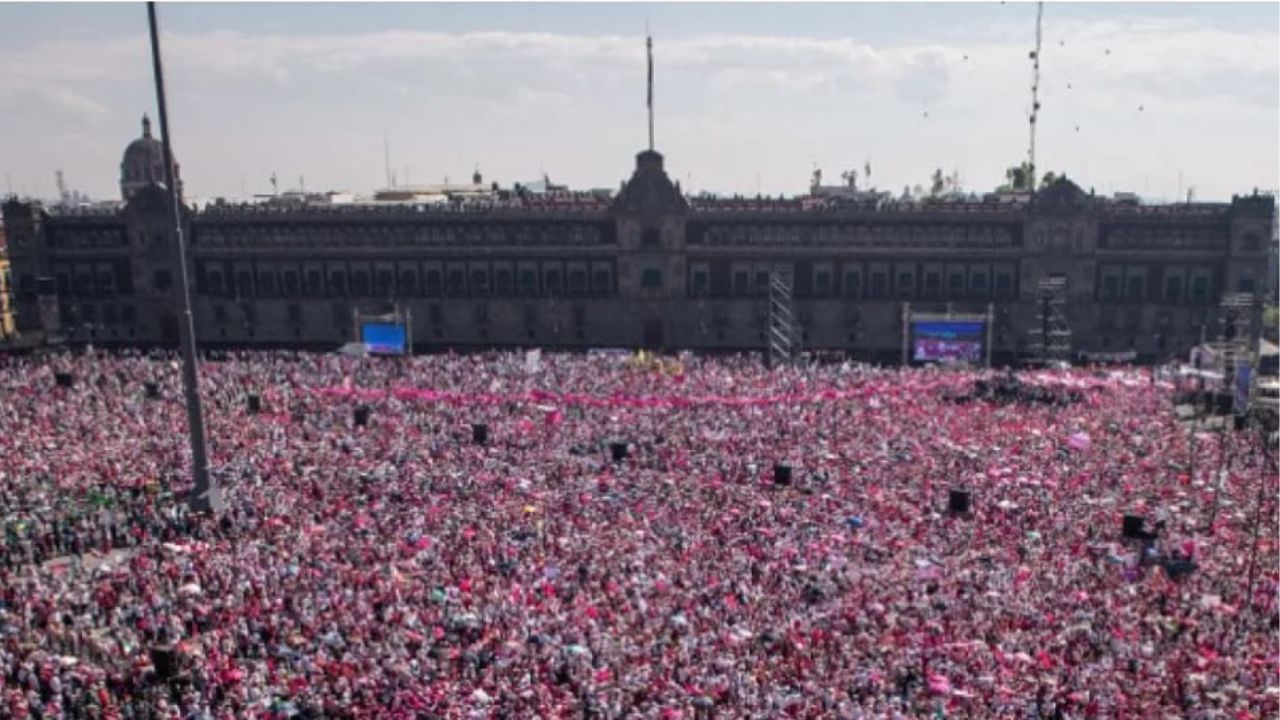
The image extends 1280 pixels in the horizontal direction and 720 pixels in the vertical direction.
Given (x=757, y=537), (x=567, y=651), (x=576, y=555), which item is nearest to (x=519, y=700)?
(x=567, y=651)

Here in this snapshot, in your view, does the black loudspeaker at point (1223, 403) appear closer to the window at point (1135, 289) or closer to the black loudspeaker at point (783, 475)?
the black loudspeaker at point (783, 475)

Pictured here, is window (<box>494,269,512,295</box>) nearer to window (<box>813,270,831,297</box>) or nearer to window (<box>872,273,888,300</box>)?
window (<box>813,270,831,297</box>)

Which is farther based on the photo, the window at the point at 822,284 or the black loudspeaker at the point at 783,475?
the window at the point at 822,284

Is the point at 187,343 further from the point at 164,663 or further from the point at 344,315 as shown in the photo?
the point at 344,315

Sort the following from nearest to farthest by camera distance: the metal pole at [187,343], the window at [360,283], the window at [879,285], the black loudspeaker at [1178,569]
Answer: the black loudspeaker at [1178,569]
the metal pole at [187,343]
the window at [879,285]
the window at [360,283]

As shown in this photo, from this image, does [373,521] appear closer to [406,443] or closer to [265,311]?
[406,443]

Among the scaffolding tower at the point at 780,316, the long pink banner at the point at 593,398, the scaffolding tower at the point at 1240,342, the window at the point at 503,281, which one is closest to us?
the scaffolding tower at the point at 1240,342

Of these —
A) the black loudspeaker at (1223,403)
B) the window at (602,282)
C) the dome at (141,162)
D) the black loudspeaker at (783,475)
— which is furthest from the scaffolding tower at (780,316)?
the dome at (141,162)
